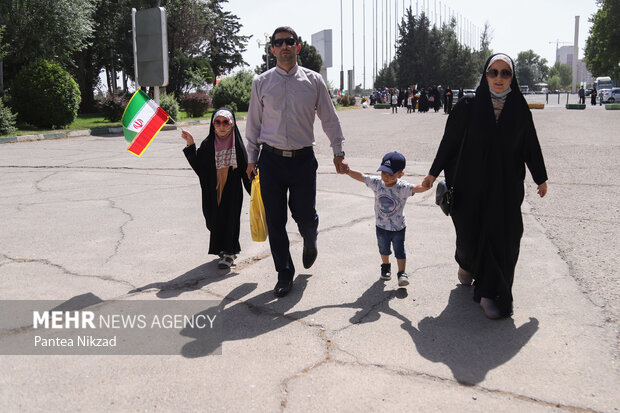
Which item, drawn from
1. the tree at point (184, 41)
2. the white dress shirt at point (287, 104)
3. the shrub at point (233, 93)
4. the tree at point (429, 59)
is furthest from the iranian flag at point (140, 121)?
the tree at point (429, 59)

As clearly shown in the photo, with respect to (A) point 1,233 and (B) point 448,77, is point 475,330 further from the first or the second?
(B) point 448,77

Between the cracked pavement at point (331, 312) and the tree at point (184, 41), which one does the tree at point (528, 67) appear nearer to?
the tree at point (184, 41)

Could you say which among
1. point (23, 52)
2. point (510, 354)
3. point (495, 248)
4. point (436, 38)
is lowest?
point (510, 354)

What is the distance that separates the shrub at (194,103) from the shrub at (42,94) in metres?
8.60

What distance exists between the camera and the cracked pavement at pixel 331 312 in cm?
294

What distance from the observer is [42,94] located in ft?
68.9

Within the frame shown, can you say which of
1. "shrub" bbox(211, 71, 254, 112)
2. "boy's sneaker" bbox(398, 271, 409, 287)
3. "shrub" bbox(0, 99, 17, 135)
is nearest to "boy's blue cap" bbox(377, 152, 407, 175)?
"boy's sneaker" bbox(398, 271, 409, 287)

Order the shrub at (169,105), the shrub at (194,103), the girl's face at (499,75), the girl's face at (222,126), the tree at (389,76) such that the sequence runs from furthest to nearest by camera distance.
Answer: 1. the tree at (389,76)
2. the shrub at (194,103)
3. the shrub at (169,105)
4. the girl's face at (222,126)
5. the girl's face at (499,75)

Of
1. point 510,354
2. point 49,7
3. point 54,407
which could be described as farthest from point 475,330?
point 49,7

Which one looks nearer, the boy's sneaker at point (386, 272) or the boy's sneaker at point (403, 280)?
the boy's sneaker at point (403, 280)

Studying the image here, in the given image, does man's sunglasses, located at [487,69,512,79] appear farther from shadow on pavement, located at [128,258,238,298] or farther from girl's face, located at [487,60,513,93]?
shadow on pavement, located at [128,258,238,298]

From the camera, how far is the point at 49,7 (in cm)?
2392

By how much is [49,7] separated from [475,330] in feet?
82.0

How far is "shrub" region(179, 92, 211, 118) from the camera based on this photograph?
29.9 m
